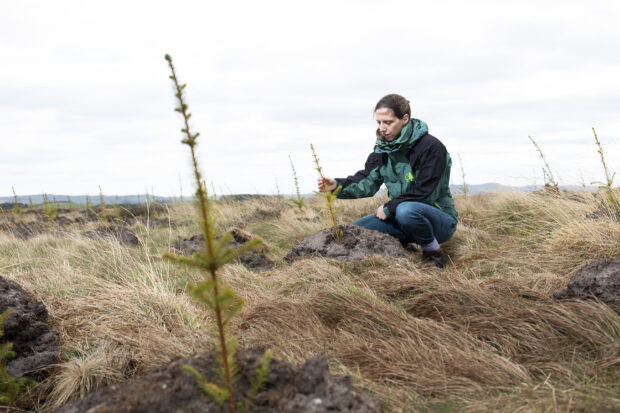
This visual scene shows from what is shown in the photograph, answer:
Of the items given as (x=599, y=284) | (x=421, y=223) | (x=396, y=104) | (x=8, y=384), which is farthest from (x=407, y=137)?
(x=8, y=384)

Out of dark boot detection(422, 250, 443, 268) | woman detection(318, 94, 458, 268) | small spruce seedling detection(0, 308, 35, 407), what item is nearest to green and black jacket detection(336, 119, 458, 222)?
woman detection(318, 94, 458, 268)

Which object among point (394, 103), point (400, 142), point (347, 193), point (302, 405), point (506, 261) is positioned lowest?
point (506, 261)

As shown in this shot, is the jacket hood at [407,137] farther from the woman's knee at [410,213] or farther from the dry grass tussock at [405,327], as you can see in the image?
the dry grass tussock at [405,327]

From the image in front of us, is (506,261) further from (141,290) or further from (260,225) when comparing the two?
(260,225)

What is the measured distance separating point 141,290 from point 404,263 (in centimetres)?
243

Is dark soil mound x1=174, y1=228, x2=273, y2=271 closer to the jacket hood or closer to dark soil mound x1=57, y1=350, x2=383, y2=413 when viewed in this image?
the jacket hood

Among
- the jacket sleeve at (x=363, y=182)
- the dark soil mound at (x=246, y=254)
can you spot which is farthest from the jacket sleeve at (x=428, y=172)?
the dark soil mound at (x=246, y=254)

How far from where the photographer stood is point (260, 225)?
899cm

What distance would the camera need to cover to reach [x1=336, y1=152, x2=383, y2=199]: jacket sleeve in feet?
17.5

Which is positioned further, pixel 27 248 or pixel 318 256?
pixel 27 248

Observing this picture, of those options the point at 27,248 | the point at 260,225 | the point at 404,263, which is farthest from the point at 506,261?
the point at 27,248

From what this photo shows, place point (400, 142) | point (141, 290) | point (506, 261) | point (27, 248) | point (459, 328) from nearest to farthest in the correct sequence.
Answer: point (459, 328)
point (141, 290)
point (506, 261)
point (400, 142)
point (27, 248)

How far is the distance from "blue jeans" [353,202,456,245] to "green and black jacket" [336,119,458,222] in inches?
4.6

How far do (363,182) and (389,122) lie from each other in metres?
0.94
